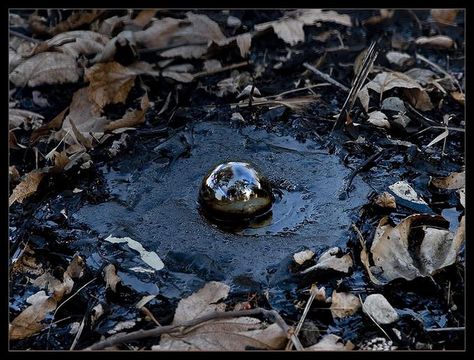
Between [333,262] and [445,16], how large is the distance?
2584 millimetres

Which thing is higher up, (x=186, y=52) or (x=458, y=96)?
(x=186, y=52)

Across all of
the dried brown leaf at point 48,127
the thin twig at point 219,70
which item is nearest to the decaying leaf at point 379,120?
the thin twig at point 219,70

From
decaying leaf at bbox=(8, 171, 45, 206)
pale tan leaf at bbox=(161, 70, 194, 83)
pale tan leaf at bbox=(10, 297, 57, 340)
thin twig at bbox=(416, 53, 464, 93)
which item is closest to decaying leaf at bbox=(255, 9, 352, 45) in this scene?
thin twig at bbox=(416, 53, 464, 93)

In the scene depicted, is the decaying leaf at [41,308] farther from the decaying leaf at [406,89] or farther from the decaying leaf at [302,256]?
the decaying leaf at [406,89]

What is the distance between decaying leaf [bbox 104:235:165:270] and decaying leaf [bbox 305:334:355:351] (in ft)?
1.97

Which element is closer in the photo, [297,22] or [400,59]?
[400,59]

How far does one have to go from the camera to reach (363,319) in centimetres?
197

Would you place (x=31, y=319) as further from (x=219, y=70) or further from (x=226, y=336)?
(x=219, y=70)

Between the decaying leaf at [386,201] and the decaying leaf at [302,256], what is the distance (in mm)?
356

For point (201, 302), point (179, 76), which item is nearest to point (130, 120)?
point (179, 76)

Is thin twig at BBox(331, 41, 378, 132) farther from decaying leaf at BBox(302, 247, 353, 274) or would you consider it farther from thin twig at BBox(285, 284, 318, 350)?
thin twig at BBox(285, 284, 318, 350)

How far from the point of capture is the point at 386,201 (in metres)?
2.34

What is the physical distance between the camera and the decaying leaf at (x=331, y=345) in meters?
1.84

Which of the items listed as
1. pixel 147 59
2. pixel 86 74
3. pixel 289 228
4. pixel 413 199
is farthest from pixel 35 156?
pixel 413 199
